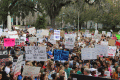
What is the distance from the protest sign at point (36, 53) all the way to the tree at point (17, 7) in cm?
2138

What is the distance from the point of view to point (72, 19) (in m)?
74.0

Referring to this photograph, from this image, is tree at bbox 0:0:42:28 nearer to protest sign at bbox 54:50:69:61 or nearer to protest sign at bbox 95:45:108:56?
protest sign at bbox 95:45:108:56

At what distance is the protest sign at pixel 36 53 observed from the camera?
809 cm

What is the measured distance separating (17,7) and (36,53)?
2306 cm

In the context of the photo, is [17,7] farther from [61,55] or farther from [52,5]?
[61,55]

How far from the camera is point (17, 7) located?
30.0 m

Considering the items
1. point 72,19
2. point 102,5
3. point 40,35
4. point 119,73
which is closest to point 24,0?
point 102,5

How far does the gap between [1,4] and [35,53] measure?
2488 cm

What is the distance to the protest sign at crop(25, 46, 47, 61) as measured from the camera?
809cm

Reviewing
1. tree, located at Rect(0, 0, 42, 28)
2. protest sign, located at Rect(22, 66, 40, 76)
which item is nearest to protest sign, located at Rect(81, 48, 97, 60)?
protest sign, located at Rect(22, 66, 40, 76)

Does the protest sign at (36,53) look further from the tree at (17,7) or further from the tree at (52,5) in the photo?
the tree at (17,7)

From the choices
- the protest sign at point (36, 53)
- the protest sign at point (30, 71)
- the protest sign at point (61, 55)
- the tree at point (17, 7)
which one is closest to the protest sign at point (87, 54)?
the protest sign at point (61, 55)

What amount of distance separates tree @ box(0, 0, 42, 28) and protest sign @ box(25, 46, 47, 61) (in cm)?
2138

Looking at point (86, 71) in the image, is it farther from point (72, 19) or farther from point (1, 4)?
point (72, 19)
